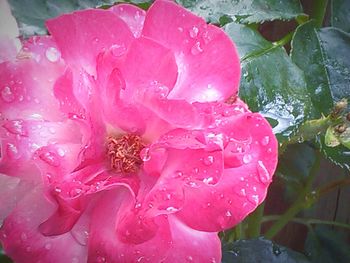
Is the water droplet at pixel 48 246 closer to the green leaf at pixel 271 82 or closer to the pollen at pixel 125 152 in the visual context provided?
the pollen at pixel 125 152

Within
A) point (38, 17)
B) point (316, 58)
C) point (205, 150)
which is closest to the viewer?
point (205, 150)

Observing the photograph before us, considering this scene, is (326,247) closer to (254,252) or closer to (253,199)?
(254,252)

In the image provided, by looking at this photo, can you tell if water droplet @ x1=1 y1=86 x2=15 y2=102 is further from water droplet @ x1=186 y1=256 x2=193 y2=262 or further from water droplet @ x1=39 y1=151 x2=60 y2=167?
water droplet @ x1=186 y1=256 x2=193 y2=262

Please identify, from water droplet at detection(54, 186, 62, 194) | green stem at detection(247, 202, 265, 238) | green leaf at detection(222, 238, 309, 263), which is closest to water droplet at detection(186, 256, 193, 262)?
water droplet at detection(54, 186, 62, 194)

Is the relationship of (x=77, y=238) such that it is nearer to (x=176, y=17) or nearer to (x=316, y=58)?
(x=176, y=17)

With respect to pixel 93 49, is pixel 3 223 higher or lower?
lower

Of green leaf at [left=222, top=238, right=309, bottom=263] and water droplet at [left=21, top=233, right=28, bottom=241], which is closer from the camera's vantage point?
water droplet at [left=21, top=233, right=28, bottom=241]

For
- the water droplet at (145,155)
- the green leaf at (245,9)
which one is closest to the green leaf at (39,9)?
the green leaf at (245,9)

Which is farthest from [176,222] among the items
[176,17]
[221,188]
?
[176,17]
